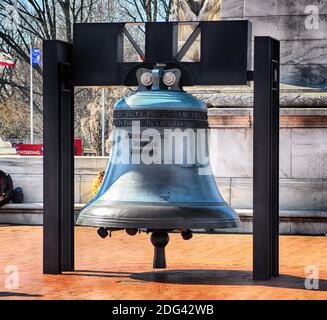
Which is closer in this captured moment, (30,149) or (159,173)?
(159,173)

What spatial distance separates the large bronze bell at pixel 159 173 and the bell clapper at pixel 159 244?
2.16 ft

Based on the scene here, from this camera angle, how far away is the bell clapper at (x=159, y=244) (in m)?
12.8

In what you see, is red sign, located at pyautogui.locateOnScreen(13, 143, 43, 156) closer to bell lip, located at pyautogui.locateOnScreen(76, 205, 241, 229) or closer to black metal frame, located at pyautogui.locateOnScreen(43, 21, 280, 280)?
black metal frame, located at pyautogui.locateOnScreen(43, 21, 280, 280)

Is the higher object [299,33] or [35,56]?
[35,56]

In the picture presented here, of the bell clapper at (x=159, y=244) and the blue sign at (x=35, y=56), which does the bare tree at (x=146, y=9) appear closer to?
the blue sign at (x=35, y=56)

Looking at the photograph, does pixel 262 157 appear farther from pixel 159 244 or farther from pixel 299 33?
pixel 299 33

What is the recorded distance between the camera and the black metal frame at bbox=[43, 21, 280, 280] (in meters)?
12.5

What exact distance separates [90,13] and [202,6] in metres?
23.5

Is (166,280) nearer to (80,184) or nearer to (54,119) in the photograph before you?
(54,119)

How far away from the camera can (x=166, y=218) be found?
38.8 ft

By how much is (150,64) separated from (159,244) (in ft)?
5.73

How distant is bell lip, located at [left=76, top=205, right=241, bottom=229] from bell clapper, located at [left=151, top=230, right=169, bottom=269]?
0.92 metres

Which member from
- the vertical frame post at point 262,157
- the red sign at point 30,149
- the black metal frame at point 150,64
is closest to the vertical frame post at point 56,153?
the black metal frame at point 150,64

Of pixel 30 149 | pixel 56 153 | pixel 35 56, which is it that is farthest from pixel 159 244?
pixel 35 56
